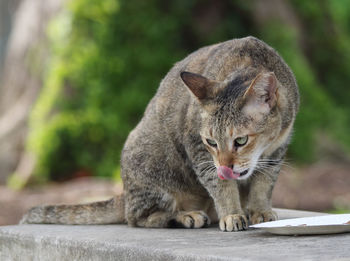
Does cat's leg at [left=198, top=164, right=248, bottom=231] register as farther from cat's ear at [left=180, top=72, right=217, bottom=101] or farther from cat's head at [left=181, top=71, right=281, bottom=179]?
cat's ear at [left=180, top=72, right=217, bottom=101]

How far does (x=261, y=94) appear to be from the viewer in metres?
3.73

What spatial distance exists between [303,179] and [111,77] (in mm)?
3048

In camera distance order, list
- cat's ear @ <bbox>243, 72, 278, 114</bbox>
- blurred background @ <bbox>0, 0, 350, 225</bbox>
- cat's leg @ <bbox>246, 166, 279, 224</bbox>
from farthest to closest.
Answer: blurred background @ <bbox>0, 0, 350, 225</bbox>
cat's leg @ <bbox>246, 166, 279, 224</bbox>
cat's ear @ <bbox>243, 72, 278, 114</bbox>

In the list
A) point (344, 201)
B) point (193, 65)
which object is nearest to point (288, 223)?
point (193, 65)

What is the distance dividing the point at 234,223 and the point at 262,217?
0.97 feet

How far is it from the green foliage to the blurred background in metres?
0.01

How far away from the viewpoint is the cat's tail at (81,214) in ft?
14.5

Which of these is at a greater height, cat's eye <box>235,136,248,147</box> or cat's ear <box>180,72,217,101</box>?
cat's ear <box>180,72,217,101</box>

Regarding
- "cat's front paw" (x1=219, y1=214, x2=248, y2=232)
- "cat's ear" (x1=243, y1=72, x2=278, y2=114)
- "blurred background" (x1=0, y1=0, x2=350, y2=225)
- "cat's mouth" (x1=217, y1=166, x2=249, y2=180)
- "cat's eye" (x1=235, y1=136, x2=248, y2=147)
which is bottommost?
"cat's front paw" (x1=219, y1=214, x2=248, y2=232)

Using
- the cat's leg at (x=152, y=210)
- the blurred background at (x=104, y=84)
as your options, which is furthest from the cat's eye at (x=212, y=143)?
the blurred background at (x=104, y=84)

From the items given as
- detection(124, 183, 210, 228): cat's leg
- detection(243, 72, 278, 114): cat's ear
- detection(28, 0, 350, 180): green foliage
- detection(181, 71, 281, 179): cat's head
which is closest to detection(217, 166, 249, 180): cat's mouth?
detection(181, 71, 281, 179): cat's head

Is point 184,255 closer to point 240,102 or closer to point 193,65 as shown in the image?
point 240,102

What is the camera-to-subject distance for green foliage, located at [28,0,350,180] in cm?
939

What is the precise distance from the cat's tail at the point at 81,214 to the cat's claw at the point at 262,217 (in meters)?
0.92
